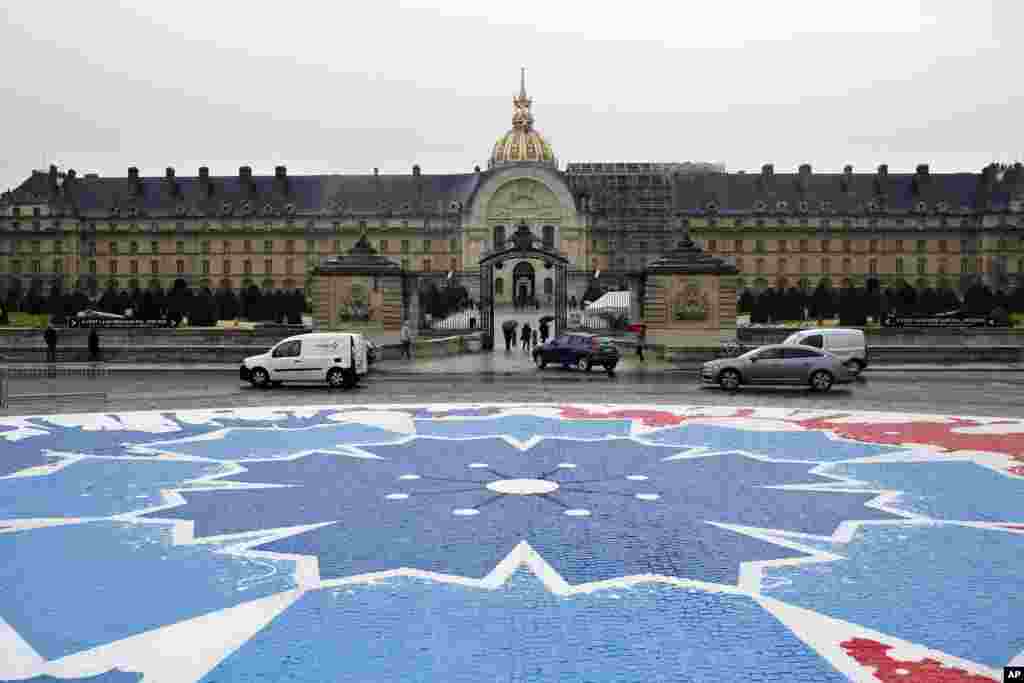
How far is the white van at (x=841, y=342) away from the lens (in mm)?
30266

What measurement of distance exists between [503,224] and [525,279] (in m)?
6.41

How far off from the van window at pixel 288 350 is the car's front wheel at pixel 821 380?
12960 millimetres

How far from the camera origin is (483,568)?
9.63 meters

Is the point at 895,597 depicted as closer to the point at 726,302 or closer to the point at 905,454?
the point at 905,454

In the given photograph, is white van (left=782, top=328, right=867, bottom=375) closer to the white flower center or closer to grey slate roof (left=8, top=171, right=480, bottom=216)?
the white flower center

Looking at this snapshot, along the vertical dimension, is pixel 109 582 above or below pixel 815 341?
below

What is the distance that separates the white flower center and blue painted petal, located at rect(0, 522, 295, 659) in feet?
12.2

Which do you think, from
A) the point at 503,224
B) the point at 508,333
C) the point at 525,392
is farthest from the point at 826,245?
the point at 525,392

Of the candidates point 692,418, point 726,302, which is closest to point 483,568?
point 692,418

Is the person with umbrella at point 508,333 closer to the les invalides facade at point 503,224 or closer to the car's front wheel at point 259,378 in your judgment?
the car's front wheel at point 259,378

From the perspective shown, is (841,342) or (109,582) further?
(841,342)

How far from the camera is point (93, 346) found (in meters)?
34.8

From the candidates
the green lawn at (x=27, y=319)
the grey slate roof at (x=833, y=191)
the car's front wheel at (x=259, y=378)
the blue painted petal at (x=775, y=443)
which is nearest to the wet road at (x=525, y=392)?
the car's front wheel at (x=259, y=378)

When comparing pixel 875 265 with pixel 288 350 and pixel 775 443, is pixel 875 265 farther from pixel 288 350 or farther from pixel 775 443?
pixel 775 443
